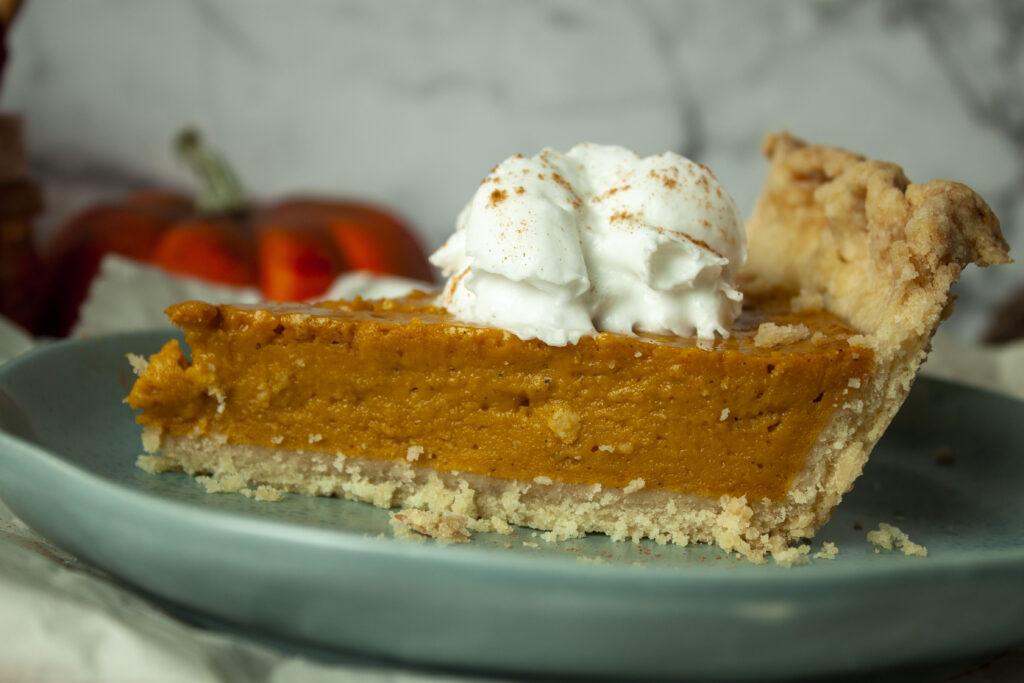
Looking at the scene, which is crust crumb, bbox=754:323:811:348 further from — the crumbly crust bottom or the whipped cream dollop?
the crumbly crust bottom

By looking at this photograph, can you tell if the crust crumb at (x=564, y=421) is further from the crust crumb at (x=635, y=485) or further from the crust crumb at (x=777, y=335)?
the crust crumb at (x=777, y=335)

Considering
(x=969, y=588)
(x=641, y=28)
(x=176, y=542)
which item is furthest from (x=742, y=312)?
(x=641, y=28)

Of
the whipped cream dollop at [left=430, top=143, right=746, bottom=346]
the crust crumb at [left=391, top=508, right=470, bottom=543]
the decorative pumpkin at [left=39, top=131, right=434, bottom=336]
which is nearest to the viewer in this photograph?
the crust crumb at [left=391, top=508, right=470, bottom=543]

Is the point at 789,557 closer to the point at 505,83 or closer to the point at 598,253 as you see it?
the point at 598,253

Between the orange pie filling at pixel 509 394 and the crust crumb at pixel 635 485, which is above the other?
the orange pie filling at pixel 509 394

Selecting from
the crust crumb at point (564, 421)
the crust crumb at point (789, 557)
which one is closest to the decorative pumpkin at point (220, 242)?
the crust crumb at point (564, 421)

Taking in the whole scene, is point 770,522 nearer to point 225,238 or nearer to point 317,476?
point 317,476

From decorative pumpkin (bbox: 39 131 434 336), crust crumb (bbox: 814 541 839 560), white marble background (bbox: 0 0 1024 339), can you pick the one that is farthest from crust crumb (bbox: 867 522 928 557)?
white marble background (bbox: 0 0 1024 339)
